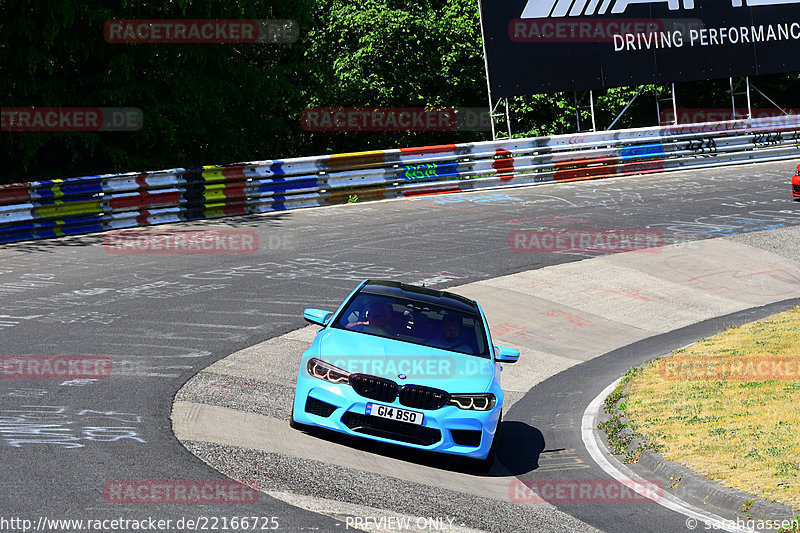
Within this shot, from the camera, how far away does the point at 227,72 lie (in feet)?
83.7

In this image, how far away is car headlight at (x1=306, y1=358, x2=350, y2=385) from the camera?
27.7 feet

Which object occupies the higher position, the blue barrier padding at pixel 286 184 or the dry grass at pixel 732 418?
the blue barrier padding at pixel 286 184

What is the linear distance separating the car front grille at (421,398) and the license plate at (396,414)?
0.08 metres

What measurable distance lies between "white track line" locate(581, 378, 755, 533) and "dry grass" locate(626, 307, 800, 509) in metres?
0.37

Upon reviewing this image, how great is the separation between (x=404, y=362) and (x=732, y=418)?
354 centimetres

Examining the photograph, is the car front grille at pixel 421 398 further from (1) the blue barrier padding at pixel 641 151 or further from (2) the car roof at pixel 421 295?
(1) the blue barrier padding at pixel 641 151

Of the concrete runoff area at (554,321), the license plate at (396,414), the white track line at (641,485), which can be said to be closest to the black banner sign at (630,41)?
the concrete runoff area at (554,321)

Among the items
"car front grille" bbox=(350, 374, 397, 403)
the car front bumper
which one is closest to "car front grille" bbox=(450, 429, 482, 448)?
the car front bumper

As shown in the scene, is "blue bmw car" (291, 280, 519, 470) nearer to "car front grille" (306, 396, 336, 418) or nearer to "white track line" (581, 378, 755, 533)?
"car front grille" (306, 396, 336, 418)

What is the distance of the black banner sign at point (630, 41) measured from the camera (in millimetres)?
26938

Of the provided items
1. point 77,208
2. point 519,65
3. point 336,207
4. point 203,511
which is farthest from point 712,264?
point 203,511

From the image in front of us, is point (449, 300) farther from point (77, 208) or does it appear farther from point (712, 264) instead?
point (77, 208)

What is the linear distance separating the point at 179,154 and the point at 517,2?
10.5m

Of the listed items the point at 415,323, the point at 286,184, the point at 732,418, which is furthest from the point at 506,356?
the point at 286,184
